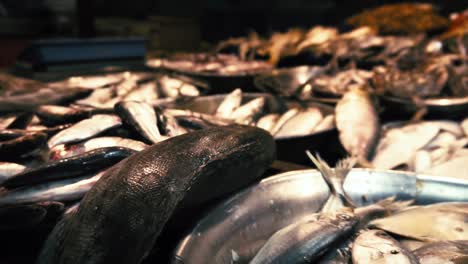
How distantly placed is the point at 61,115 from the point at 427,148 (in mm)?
2435

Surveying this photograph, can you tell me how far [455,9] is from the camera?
8328 millimetres

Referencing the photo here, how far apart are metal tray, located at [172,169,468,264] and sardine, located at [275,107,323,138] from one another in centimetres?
60


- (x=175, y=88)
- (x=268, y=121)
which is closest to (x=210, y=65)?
(x=175, y=88)

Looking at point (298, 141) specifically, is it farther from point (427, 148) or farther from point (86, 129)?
point (86, 129)

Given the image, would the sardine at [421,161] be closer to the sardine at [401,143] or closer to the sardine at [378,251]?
the sardine at [401,143]

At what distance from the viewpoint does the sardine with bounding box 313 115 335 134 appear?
2.52 metres

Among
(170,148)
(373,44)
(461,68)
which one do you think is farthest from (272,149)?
(373,44)

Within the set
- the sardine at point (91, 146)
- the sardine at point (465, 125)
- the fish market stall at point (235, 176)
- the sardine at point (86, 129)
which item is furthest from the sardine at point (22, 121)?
the sardine at point (465, 125)

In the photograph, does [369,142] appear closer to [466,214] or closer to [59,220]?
[466,214]

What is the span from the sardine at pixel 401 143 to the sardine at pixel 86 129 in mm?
1648

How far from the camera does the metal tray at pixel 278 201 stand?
1.42 meters

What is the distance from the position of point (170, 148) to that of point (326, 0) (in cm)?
976

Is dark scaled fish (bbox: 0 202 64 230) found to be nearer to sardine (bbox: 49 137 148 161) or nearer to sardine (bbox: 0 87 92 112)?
sardine (bbox: 49 137 148 161)

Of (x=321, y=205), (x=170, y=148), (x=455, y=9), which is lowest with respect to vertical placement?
(x=321, y=205)
